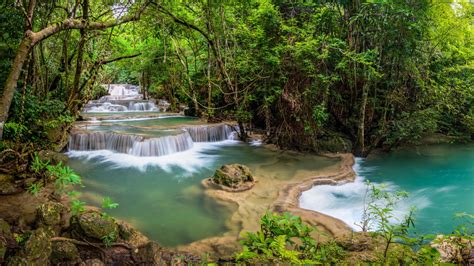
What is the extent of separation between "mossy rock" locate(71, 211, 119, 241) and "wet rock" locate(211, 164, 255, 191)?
3080 millimetres

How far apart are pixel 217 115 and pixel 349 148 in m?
6.73

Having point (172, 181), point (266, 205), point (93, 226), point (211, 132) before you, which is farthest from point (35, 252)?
point (211, 132)

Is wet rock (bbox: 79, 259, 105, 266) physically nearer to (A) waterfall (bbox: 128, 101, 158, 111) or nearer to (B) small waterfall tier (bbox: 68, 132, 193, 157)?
(B) small waterfall tier (bbox: 68, 132, 193, 157)

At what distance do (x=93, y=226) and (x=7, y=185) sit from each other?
2.68m

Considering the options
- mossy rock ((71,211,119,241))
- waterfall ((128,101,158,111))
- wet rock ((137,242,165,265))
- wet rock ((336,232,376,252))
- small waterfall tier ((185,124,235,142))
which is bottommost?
wet rock ((137,242,165,265))

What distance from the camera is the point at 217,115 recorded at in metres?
14.6

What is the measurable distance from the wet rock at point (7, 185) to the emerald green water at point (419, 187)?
5.51m

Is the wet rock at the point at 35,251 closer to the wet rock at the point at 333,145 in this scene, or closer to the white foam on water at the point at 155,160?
the white foam on water at the point at 155,160

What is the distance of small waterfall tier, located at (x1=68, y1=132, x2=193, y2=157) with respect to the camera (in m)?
9.86

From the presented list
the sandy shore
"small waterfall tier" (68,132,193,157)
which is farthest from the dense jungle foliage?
the sandy shore

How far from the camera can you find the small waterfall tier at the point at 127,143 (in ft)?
32.3

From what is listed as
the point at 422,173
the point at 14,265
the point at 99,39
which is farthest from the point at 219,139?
the point at 14,265

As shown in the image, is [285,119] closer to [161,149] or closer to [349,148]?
[349,148]

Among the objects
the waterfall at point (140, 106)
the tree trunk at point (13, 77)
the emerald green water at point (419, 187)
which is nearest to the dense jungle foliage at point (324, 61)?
the emerald green water at point (419, 187)
